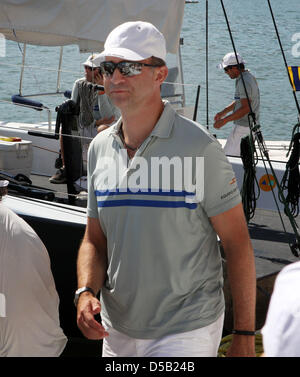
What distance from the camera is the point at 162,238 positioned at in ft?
7.86

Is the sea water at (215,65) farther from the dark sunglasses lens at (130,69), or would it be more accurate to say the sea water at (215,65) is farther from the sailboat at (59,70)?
the dark sunglasses lens at (130,69)

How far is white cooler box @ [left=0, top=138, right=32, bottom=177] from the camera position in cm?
637

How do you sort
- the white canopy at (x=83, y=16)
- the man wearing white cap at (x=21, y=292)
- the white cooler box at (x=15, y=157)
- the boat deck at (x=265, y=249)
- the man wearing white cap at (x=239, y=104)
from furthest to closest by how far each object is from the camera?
1. the man wearing white cap at (x=239, y=104)
2. the white cooler box at (x=15, y=157)
3. the white canopy at (x=83, y=16)
4. the boat deck at (x=265, y=249)
5. the man wearing white cap at (x=21, y=292)

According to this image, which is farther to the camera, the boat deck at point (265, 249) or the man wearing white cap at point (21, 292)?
the boat deck at point (265, 249)

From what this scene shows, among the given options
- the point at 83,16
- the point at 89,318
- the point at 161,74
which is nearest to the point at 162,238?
the point at 89,318

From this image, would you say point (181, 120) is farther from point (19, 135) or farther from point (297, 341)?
point (19, 135)

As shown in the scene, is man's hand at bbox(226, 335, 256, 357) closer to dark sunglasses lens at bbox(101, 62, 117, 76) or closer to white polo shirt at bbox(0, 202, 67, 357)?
dark sunglasses lens at bbox(101, 62, 117, 76)

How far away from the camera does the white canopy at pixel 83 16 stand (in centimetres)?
607

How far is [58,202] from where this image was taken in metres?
5.71

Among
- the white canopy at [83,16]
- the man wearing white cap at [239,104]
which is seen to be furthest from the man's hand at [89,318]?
the man wearing white cap at [239,104]

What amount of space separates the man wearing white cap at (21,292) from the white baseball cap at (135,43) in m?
1.00

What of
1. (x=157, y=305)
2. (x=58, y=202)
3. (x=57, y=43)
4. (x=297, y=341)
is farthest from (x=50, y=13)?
(x=297, y=341)

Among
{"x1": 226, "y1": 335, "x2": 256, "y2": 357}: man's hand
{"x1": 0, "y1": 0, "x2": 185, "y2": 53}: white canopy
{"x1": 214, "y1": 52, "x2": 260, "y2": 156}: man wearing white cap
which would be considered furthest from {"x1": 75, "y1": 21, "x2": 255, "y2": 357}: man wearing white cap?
{"x1": 214, "y1": 52, "x2": 260, "y2": 156}: man wearing white cap

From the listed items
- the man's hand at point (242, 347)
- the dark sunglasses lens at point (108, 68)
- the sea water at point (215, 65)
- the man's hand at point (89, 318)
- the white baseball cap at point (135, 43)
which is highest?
the sea water at point (215, 65)
